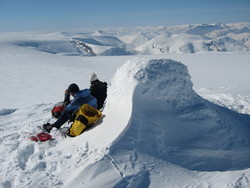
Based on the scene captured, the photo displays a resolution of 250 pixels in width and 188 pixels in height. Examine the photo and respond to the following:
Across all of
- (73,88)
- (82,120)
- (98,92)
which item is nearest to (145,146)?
(82,120)

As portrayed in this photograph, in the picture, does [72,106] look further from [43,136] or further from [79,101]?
[43,136]

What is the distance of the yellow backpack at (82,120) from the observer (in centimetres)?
510

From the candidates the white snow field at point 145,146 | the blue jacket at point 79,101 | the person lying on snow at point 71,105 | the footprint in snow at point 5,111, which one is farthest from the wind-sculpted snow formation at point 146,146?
the footprint in snow at point 5,111

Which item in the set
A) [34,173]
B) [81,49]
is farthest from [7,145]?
[81,49]

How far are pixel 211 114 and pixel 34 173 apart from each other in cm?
330

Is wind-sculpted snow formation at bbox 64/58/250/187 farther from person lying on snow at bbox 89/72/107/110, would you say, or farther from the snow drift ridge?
person lying on snow at bbox 89/72/107/110

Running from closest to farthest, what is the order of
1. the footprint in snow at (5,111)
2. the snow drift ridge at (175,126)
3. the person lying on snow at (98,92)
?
the snow drift ridge at (175,126) → the person lying on snow at (98,92) → the footprint in snow at (5,111)

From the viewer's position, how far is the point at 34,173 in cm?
416

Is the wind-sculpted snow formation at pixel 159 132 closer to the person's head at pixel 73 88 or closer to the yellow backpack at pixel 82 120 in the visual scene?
the yellow backpack at pixel 82 120

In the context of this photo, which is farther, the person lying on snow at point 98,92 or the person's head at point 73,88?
the person lying on snow at point 98,92

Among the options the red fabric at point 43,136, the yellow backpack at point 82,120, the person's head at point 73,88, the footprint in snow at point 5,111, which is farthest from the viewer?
the footprint in snow at point 5,111

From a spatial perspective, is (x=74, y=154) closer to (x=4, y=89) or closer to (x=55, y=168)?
(x=55, y=168)

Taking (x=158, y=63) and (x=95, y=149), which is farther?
(x=158, y=63)

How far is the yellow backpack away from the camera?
5.10m
